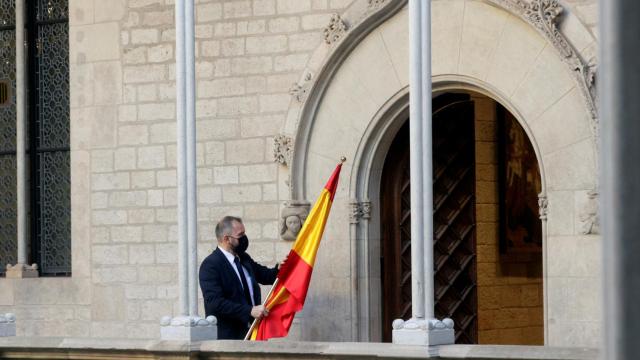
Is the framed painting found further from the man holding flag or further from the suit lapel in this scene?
the suit lapel

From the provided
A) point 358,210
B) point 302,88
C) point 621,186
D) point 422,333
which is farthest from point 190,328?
point 621,186

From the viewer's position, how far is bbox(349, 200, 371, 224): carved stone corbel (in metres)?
9.74

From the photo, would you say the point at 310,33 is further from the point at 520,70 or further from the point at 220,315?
the point at 220,315

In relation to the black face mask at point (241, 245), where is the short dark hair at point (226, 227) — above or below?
above

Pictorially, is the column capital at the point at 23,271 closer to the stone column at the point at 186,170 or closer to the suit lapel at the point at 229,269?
the suit lapel at the point at 229,269

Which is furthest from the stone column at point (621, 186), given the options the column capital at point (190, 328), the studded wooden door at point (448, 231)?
the studded wooden door at point (448, 231)

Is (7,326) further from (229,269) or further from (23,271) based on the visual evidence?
(23,271)

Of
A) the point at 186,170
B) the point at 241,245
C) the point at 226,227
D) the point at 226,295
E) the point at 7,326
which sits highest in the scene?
the point at 186,170

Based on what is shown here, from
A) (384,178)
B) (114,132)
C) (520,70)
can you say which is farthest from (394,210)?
(114,132)

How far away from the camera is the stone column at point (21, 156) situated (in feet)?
36.9

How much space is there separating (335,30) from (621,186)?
8.71 meters

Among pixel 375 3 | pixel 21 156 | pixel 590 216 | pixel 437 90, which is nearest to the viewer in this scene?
pixel 590 216

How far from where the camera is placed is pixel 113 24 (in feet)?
35.7

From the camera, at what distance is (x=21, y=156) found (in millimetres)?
11336
